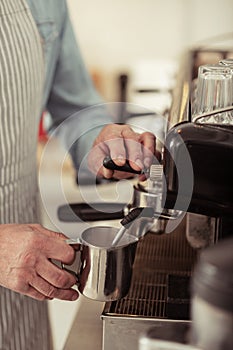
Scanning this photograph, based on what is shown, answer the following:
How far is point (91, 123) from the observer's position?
1.15 meters

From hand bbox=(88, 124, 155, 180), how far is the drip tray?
125mm

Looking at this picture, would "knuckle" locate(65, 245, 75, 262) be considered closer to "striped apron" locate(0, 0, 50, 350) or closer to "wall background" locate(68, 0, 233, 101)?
"striped apron" locate(0, 0, 50, 350)

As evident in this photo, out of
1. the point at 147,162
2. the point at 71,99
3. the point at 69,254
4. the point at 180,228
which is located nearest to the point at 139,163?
the point at 147,162

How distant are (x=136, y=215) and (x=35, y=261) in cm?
11

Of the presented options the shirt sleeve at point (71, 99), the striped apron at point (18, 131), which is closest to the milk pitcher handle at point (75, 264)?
the striped apron at point (18, 131)

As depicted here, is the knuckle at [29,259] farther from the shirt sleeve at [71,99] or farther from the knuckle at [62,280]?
the shirt sleeve at [71,99]

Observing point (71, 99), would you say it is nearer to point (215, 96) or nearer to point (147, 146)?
point (147, 146)

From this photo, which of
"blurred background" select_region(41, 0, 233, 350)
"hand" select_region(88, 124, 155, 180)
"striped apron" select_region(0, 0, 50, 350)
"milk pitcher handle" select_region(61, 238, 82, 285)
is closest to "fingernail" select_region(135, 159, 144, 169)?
"hand" select_region(88, 124, 155, 180)

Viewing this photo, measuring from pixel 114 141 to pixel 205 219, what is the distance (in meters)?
0.14

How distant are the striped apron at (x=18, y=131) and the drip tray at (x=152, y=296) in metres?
0.20

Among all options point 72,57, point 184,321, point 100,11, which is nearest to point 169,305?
point 184,321

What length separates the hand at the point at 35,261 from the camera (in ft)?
2.29

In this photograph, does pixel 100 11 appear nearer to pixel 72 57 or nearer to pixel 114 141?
pixel 72 57

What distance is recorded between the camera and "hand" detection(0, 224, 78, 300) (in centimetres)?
70
